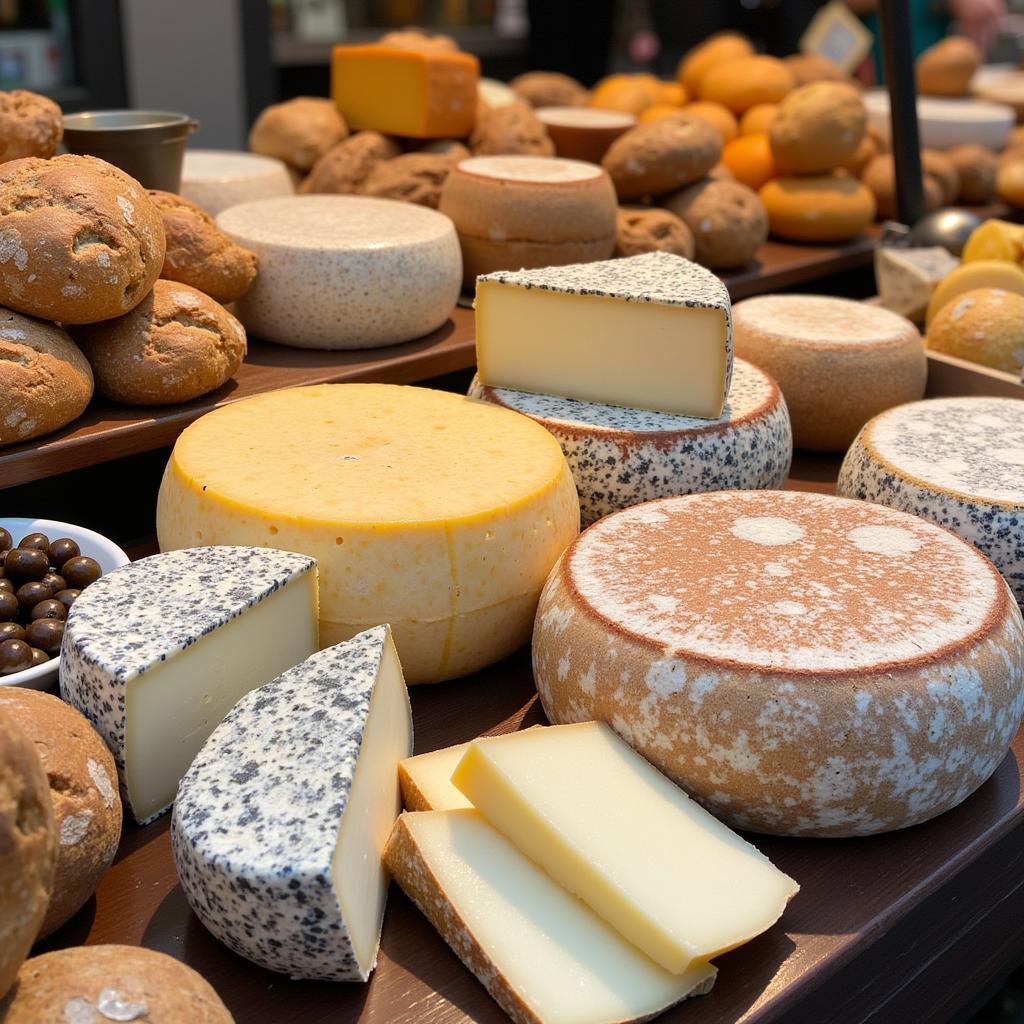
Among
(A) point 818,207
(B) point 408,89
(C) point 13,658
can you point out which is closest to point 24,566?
(C) point 13,658

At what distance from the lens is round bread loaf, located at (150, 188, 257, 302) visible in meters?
1.54

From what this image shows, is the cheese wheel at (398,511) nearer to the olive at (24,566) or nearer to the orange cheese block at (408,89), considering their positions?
the olive at (24,566)

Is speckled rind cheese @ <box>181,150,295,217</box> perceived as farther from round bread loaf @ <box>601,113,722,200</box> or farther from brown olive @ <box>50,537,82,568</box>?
brown olive @ <box>50,537,82,568</box>

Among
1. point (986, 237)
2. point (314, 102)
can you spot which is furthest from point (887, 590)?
point (314, 102)

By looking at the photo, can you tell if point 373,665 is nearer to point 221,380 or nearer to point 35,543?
point 35,543

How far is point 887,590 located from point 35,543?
0.87 metres

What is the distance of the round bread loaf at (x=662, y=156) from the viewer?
2162 millimetres

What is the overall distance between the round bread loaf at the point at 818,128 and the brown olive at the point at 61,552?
176cm

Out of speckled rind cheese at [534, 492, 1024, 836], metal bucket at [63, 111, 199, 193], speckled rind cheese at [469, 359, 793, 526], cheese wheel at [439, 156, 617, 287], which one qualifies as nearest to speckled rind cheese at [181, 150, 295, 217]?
metal bucket at [63, 111, 199, 193]

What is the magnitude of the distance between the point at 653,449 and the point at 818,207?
1.25 m

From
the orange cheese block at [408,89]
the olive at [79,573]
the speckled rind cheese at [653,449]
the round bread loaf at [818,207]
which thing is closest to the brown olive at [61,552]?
the olive at [79,573]

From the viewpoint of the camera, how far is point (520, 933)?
34.7 inches

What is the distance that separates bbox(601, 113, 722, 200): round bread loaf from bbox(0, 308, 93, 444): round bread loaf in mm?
1178

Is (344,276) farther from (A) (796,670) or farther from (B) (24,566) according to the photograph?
(A) (796,670)
